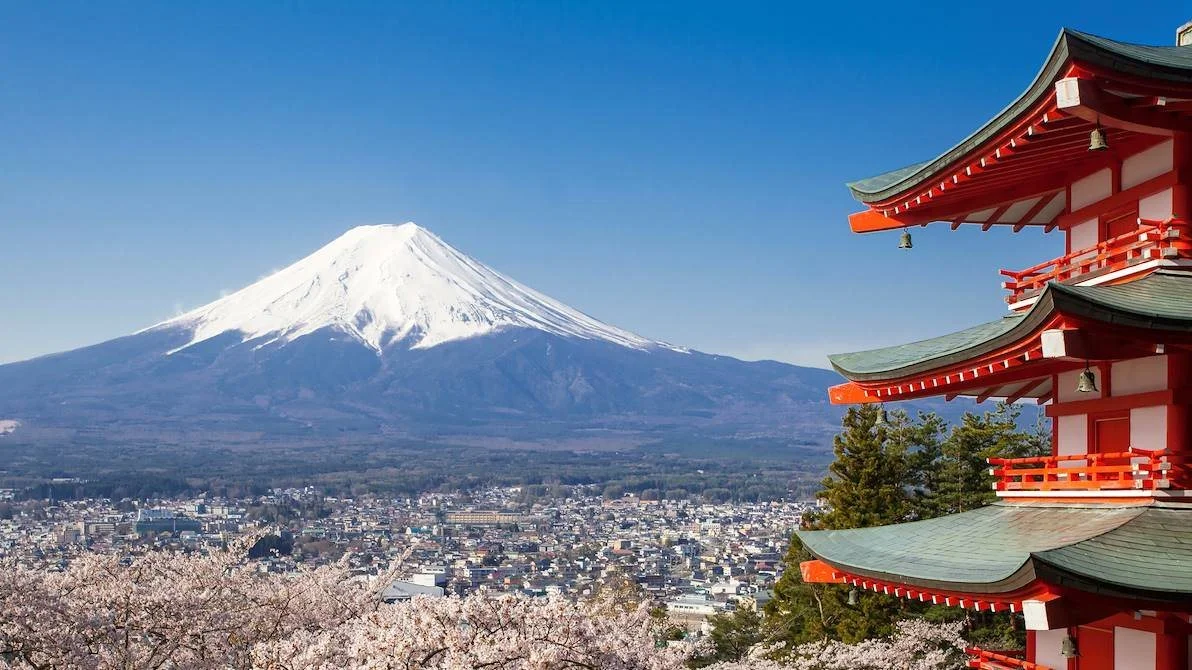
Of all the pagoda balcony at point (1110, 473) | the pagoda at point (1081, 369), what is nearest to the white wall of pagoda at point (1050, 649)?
the pagoda at point (1081, 369)

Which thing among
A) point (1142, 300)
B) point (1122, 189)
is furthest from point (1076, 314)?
point (1122, 189)

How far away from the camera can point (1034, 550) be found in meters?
9.00

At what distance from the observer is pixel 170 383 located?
17012 cm

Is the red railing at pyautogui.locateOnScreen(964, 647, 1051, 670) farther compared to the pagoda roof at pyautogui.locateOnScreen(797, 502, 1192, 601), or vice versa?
the red railing at pyautogui.locateOnScreen(964, 647, 1051, 670)

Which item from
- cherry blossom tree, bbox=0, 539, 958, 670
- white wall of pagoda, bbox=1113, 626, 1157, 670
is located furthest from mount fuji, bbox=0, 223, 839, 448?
white wall of pagoda, bbox=1113, 626, 1157, 670

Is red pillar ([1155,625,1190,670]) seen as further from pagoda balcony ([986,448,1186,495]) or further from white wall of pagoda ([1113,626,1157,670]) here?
pagoda balcony ([986,448,1186,495])

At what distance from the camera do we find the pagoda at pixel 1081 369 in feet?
27.2

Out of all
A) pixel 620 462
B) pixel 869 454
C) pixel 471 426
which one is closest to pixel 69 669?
pixel 869 454

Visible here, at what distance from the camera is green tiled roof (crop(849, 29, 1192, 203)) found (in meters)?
8.24

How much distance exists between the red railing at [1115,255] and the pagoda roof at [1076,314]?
0.57 feet

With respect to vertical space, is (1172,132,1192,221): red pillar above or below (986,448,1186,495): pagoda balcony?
above

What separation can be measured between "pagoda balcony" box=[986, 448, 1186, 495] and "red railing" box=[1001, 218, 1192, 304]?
136cm

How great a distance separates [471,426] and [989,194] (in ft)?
536

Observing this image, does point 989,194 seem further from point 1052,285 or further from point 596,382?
point 596,382
